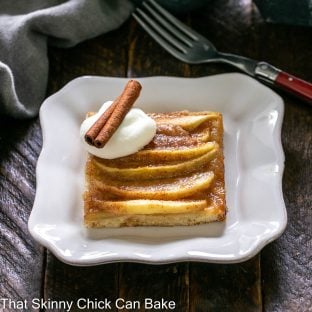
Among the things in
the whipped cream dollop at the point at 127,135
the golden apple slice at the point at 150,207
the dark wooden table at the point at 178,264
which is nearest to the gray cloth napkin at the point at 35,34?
the dark wooden table at the point at 178,264

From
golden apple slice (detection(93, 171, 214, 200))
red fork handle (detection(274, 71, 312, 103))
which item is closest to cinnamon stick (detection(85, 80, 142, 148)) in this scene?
golden apple slice (detection(93, 171, 214, 200))

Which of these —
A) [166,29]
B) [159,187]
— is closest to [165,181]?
[159,187]

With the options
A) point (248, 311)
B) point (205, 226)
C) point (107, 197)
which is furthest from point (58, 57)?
point (248, 311)

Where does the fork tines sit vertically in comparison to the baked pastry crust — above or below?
above

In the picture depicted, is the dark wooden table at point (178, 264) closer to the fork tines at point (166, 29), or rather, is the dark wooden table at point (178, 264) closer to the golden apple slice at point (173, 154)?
the fork tines at point (166, 29)

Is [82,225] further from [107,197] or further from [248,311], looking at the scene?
[248,311]

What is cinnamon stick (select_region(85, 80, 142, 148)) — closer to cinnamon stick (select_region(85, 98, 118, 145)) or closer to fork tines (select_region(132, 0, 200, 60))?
cinnamon stick (select_region(85, 98, 118, 145))
